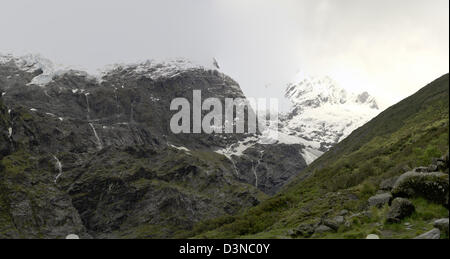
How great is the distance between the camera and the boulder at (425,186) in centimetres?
2191

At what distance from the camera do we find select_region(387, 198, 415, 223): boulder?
2266cm

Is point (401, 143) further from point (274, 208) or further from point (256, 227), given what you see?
point (256, 227)

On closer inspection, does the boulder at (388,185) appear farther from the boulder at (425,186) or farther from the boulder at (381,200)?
the boulder at (425,186)

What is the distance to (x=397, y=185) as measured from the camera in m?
25.0

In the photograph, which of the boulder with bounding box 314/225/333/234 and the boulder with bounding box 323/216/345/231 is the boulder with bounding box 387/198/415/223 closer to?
the boulder with bounding box 323/216/345/231

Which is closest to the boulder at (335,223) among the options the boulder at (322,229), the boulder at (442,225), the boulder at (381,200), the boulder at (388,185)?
the boulder at (322,229)

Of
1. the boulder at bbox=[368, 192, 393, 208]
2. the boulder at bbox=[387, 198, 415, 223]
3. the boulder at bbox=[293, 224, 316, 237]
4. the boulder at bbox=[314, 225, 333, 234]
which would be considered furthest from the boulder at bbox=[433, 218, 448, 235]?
the boulder at bbox=[293, 224, 316, 237]

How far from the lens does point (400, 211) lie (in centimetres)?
2289

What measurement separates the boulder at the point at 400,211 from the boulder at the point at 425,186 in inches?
46.1

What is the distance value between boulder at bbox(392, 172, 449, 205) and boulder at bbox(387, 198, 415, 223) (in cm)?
117

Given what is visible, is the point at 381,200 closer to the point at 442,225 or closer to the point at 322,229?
the point at 322,229

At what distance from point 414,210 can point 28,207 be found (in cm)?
20361
